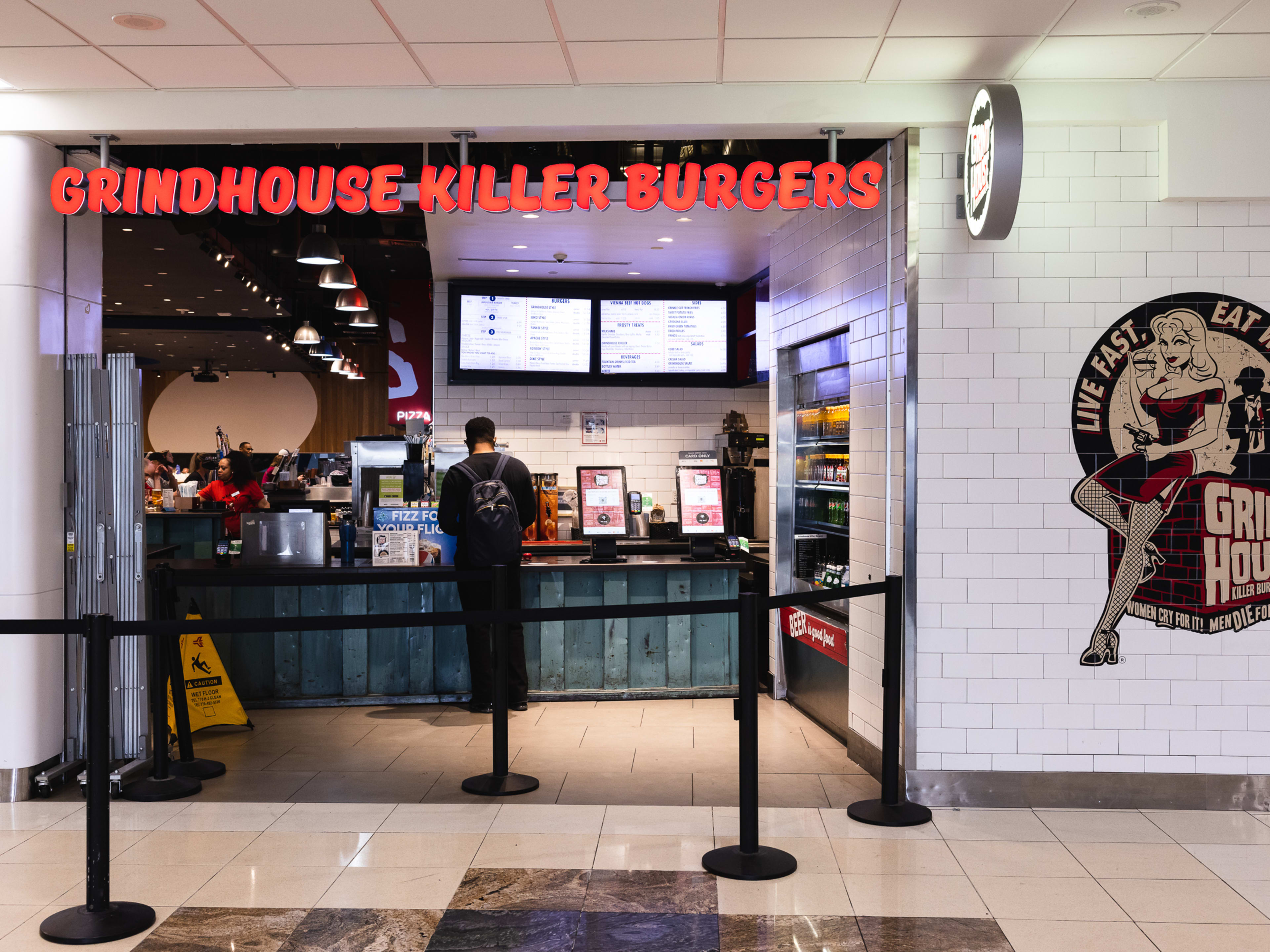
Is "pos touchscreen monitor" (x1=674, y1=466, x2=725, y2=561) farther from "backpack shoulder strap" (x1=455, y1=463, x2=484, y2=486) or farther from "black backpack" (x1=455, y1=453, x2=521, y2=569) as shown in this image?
"backpack shoulder strap" (x1=455, y1=463, x2=484, y2=486)

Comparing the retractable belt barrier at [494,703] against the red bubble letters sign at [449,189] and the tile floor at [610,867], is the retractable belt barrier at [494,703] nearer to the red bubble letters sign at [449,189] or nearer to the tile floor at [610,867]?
the tile floor at [610,867]

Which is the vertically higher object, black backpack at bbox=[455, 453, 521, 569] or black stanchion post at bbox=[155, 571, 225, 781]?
black backpack at bbox=[455, 453, 521, 569]

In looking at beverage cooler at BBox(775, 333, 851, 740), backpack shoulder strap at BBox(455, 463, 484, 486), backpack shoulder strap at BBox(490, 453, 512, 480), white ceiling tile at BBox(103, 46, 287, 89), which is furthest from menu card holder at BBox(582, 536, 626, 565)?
white ceiling tile at BBox(103, 46, 287, 89)

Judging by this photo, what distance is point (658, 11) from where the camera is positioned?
367cm

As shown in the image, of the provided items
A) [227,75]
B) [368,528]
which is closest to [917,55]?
[227,75]

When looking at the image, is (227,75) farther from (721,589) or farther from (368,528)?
(721,589)

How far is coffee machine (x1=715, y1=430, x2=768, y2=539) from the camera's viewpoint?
319 inches

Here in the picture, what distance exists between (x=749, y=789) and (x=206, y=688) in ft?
10.9

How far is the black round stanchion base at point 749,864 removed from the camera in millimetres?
3521

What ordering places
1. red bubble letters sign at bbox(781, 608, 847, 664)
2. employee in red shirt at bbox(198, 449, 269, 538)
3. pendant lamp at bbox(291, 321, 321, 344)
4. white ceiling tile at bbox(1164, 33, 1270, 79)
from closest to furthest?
white ceiling tile at bbox(1164, 33, 1270, 79) → red bubble letters sign at bbox(781, 608, 847, 664) → employee in red shirt at bbox(198, 449, 269, 538) → pendant lamp at bbox(291, 321, 321, 344)

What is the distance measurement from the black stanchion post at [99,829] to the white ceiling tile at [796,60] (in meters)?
3.15

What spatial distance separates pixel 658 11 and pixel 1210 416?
2882 mm

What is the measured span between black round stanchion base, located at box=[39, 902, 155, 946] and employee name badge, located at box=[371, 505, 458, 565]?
3.22m

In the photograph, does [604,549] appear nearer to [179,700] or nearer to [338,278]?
[179,700]
